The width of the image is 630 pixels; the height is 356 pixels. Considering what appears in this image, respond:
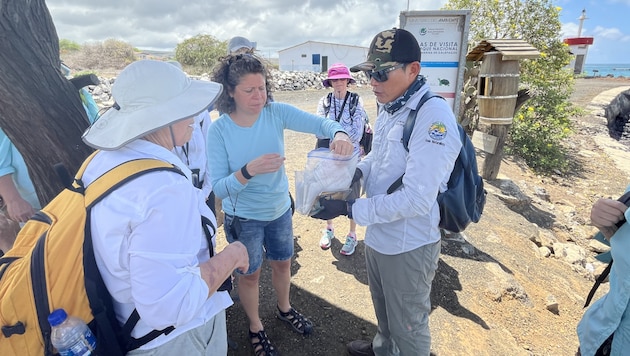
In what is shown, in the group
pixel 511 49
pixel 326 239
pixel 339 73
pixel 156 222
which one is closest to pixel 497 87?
pixel 511 49

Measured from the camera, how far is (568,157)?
449 inches

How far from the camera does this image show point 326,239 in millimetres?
4285

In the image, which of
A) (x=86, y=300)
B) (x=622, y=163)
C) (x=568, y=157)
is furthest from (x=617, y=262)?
(x=622, y=163)

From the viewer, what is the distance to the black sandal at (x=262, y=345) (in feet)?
8.83

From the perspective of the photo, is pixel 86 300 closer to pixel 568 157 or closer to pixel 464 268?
pixel 464 268

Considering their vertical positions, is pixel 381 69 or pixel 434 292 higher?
pixel 381 69

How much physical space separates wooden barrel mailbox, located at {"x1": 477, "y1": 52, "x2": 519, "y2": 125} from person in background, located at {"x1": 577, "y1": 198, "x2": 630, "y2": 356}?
4080 millimetres

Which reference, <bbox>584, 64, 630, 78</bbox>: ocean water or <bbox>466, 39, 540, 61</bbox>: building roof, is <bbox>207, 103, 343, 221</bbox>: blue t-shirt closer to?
<bbox>466, 39, 540, 61</bbox>: building roof

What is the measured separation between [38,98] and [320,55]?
43003mm

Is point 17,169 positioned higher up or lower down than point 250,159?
lower down

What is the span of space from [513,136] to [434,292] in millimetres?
8238

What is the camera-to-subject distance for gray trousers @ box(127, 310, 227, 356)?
4.66 feet

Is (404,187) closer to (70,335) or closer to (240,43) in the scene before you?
→ (70,335)

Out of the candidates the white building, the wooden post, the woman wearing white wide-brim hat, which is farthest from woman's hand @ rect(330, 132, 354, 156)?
the white building
